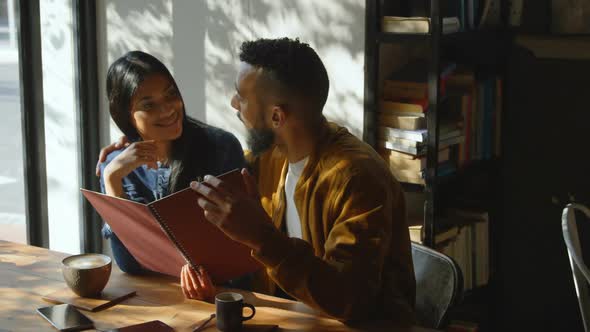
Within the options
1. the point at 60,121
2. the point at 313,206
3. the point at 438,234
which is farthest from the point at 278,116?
the point at 60,121

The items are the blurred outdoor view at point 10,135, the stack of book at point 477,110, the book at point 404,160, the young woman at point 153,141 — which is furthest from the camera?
the stack of book at point 477,110

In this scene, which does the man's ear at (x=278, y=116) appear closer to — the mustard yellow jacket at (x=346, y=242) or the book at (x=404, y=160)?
the mustard yellow jacket at (x=346, y=242)

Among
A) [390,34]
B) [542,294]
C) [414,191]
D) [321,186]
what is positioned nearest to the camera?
[321,186]

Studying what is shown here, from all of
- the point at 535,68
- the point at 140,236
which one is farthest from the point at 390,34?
the point at 140,236

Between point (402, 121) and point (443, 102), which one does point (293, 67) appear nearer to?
point (402, 121)

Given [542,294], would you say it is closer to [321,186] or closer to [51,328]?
[321,186]

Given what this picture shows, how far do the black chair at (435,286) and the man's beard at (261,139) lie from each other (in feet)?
1.58

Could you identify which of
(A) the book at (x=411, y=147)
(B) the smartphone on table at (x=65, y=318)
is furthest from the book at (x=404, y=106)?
(B) the smartphone on table at (x=65, y=318)

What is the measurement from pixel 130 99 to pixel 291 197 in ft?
1.98

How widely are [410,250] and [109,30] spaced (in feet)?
5.99

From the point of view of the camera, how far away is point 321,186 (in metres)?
1.89

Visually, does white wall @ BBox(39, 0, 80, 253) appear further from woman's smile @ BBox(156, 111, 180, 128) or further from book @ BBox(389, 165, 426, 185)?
book @ BBox(389, 165, 426, 185)

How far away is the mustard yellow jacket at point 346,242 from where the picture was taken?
5.53 ft

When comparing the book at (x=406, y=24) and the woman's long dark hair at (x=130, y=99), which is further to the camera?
the book at (x=406, y=24)
